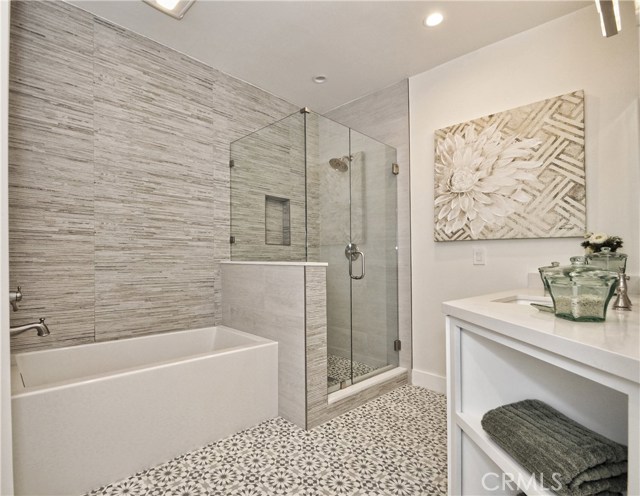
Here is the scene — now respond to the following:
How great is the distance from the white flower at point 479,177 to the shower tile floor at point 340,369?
3.98ft

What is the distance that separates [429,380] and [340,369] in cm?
79

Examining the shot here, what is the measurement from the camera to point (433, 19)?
6.67 feet

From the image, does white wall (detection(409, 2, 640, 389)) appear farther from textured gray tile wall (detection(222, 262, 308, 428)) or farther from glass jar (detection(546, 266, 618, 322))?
glass jar (detection(546, 266, 618, 322))

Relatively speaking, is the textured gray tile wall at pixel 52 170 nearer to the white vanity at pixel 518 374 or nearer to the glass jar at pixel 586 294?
the white vanity at pixel 518 374

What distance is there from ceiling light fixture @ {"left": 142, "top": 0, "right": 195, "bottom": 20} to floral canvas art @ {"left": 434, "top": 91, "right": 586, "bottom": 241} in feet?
6.20

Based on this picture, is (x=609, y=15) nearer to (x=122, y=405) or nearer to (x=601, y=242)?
(x=601, y=242)

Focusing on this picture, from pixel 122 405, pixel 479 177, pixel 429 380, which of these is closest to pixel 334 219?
pixel 479 177

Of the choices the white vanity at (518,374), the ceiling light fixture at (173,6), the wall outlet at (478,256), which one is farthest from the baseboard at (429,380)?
the ceiling light fixture at (173,6)

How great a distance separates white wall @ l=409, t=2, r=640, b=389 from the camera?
1.76 m

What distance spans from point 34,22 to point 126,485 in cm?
251

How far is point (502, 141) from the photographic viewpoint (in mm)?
2176

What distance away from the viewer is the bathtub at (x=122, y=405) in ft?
4.36

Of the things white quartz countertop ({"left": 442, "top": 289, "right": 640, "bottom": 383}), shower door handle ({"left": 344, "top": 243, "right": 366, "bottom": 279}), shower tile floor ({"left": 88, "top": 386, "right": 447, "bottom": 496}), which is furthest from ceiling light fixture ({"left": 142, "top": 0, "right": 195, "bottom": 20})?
shower tile floor ({"left": 88, "top": 386, "right": 447, "bottom": 496})

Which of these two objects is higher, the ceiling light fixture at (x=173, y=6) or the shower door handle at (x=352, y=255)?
the ceiling light fixture at (x=173, y=6)
